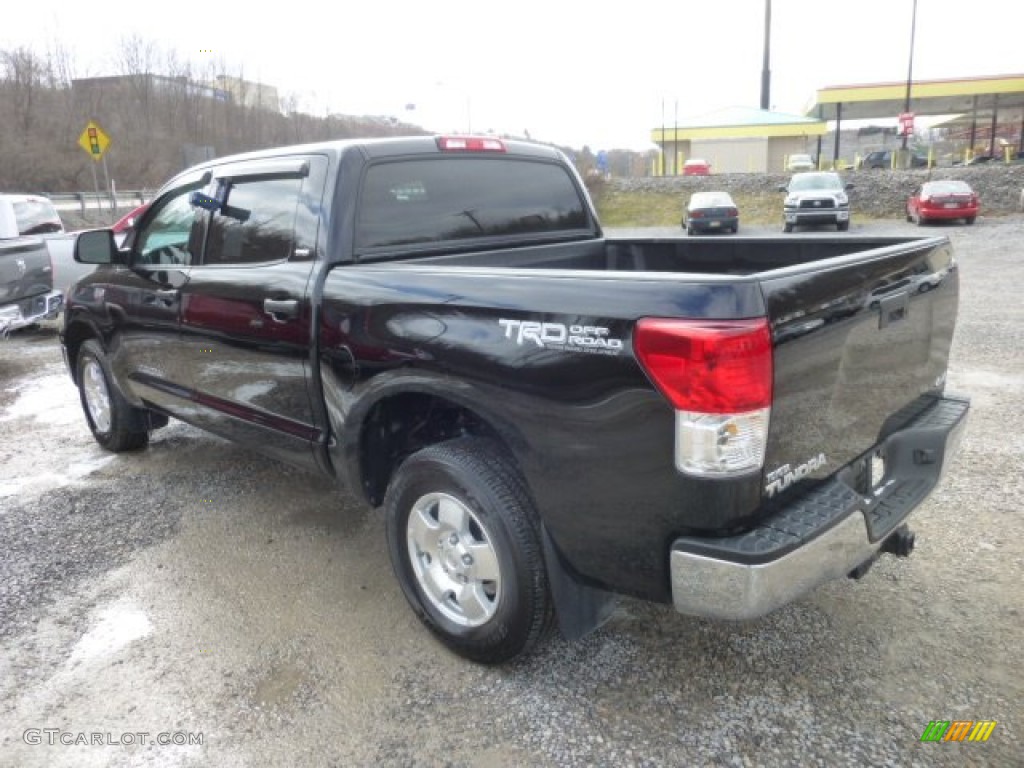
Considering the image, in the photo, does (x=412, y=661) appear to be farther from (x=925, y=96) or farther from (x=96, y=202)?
(x=925, y=96)

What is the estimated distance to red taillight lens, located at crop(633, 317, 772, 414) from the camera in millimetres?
2096

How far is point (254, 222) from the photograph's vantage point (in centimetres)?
379

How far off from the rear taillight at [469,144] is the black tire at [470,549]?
5.22 ft

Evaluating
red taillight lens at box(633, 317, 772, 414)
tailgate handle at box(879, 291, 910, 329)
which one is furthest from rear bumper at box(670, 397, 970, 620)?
tailgate handle at box(879, 291, 910, 329)

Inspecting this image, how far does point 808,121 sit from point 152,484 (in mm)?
48812

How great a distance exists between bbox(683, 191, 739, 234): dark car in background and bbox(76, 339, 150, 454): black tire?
67.4ft

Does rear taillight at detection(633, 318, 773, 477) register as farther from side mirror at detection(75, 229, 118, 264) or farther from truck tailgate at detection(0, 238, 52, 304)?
truck tailgate at detection(0, 238, 52, 304)

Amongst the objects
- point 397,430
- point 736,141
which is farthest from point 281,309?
point 736,141

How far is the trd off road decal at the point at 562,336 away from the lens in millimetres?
2283

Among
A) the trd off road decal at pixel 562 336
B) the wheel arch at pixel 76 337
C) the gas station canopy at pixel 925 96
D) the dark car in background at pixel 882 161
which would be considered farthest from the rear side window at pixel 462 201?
the dark car in background at pixel 882 161

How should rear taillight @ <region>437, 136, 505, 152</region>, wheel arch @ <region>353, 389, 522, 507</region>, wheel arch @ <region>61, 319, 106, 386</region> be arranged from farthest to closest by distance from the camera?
wheel arch @ <region>61, 319, 106, 386</region> → rear taillight @ <region>437, 136, 505, 152</region> → wheel arch @ <region>353, 389, 522, 507</region>

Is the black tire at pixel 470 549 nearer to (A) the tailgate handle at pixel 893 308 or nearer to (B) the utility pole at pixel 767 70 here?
(A) the tailgate handle at pixel 893 308

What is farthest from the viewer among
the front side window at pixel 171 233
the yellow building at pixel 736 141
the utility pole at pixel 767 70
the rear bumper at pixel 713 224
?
the utility pole at pixel 767 70

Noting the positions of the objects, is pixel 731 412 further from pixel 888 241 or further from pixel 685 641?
pixel 888 241
